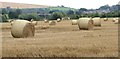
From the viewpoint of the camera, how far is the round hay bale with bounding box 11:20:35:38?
71.3ft

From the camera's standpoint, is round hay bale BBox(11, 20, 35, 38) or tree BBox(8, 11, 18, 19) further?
tree BBox(8, 11, 18, 19)

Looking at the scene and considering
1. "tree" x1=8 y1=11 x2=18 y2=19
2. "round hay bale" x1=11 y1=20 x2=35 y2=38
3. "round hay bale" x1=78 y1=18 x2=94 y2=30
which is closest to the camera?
"round hay bale" x1=11 y1=20 x2=35 y2=38

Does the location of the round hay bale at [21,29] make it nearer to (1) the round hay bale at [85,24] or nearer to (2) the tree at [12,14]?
(1) the round hay bale at [85,24]

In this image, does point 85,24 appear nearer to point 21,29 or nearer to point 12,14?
point 21,29

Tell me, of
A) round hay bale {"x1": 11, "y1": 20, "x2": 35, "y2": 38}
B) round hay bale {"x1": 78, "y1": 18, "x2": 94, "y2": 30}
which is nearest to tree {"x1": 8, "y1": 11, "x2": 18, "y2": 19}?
round hay bale {"x1": 78, "y1": 18, "x2": 94, "y2": 30}

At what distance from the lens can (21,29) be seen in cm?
2197

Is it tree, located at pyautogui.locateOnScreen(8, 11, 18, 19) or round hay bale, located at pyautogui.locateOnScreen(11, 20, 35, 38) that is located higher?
round hay bale, located at pyautogui.locateOnScreen(11, 20, 35, 38)

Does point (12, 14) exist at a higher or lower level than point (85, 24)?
→ lower

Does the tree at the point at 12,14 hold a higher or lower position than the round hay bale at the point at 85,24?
lower

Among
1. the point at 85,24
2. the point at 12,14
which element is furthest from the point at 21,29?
the point at 12,14

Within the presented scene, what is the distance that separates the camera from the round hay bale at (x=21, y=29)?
71.3 ft

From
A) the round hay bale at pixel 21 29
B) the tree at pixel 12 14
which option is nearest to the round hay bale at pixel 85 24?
the round hay bale at pixel 21 29

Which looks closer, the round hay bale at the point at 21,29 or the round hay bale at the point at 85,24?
the round hay bale at the point at 21,29

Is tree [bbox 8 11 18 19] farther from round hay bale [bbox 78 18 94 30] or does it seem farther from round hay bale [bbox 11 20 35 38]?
round hay bale [bbox 11 20 35 38]
